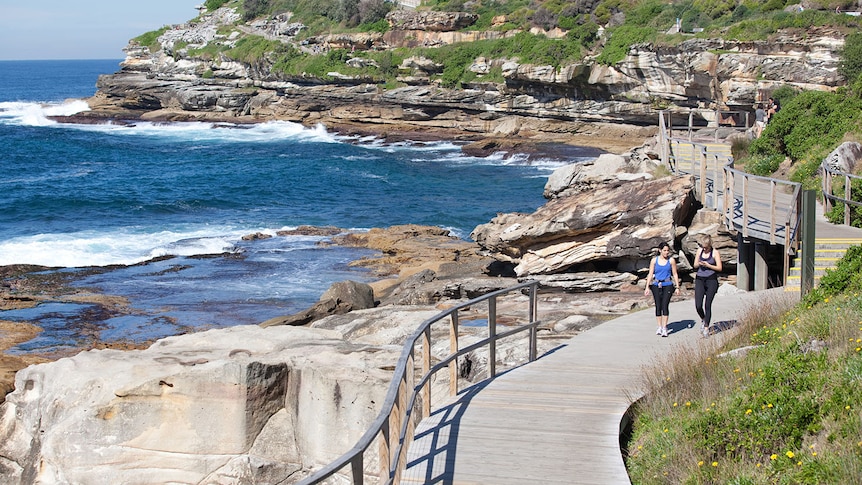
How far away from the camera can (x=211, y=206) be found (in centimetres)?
4034

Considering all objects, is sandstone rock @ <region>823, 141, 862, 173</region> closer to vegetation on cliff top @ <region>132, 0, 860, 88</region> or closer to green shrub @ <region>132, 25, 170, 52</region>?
vegetation on cliff top @ <region>132, 0, 860, 88</region>

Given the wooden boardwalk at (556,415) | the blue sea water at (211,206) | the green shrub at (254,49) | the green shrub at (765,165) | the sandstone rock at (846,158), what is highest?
the green shrub at (254,49)

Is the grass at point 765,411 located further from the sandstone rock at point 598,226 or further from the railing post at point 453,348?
the sandstone rock at point 598,226

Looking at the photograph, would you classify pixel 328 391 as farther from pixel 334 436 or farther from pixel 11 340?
pixel 11 340

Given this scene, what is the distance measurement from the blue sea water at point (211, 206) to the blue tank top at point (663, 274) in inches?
468

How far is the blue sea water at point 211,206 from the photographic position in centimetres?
2341

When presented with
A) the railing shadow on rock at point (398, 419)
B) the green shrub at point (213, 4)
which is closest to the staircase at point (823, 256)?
the railing shadow on rock at point (398, 419)

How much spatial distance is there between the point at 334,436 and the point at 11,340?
12715mm

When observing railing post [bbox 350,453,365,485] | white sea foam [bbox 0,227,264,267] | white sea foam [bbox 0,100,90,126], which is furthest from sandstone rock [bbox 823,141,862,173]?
white sea foam [bbox 0,100,90,126]

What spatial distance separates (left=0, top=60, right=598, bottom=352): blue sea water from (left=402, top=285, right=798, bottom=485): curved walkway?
40.3 ft

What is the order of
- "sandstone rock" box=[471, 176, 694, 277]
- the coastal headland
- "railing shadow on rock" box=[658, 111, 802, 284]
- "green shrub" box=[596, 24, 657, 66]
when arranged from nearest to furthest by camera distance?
"railing shadow on rock" box=[658, 111, 802, 284]
the coastal headland
"sandstone rock" box=[471, 176, 694, 277]
"green shrub" box=[596, 24, 657, 66]

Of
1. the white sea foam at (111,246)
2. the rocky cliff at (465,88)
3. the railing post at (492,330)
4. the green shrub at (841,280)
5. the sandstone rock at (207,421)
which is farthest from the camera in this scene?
the rocky cliff at (465,88)

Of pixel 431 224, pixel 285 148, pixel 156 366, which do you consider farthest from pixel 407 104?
pixel 156 366

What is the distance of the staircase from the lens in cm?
1380
